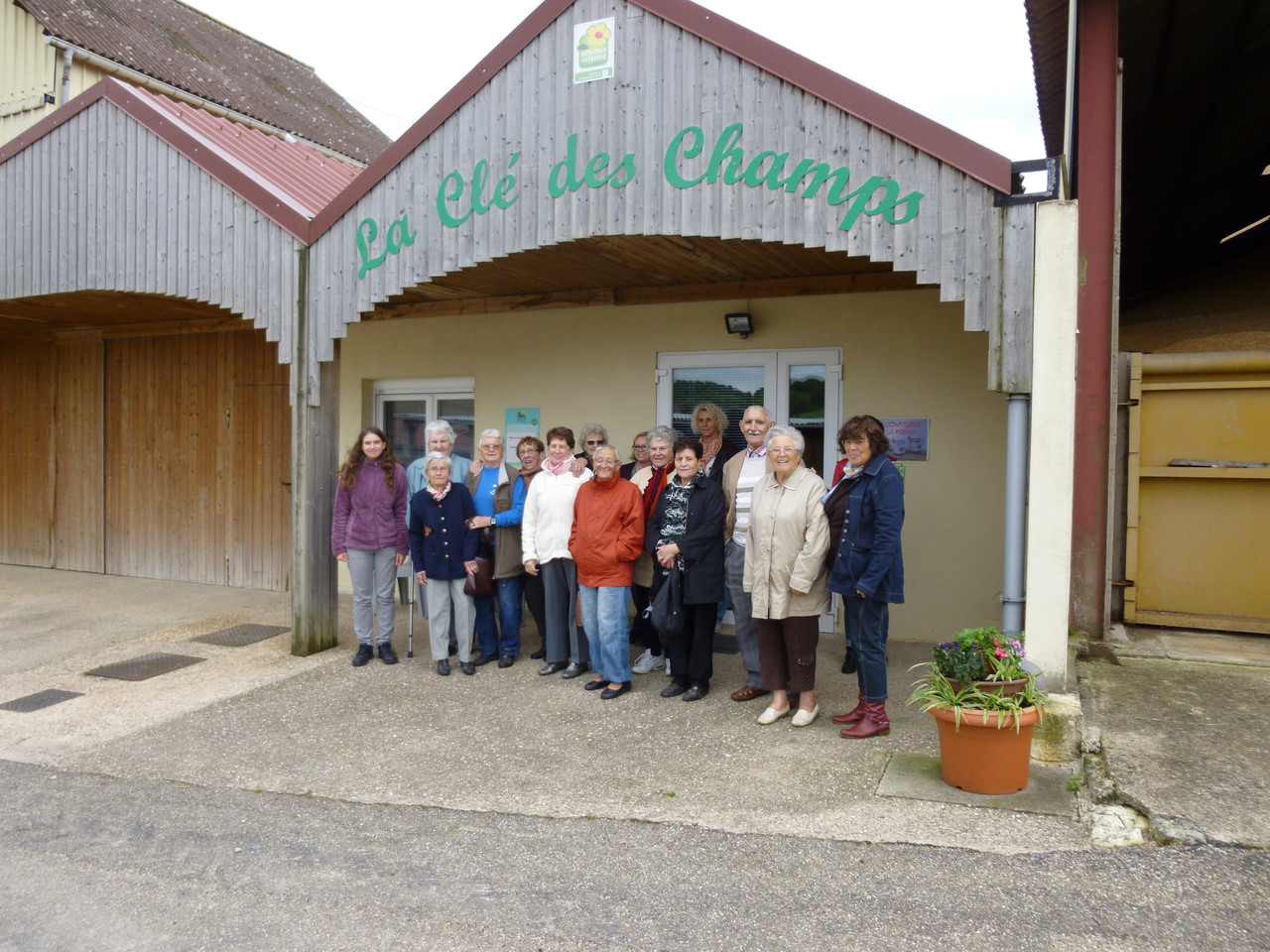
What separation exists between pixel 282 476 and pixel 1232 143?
10151 millimetres

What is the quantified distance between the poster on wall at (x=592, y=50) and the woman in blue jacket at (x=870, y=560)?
2.77m

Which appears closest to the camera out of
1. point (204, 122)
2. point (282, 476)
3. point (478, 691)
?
point (478, 691)

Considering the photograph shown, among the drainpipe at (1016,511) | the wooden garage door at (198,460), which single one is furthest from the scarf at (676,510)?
the wooden garage door at (198,460)

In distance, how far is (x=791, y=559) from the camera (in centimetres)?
520

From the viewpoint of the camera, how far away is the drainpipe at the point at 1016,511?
509 cm

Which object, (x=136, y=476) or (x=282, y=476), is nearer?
(x=282, y=476)

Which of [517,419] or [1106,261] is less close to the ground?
[1106,261]

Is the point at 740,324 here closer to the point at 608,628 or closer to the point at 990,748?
the point at 608,628

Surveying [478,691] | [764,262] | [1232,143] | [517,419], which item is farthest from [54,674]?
[1232,143]

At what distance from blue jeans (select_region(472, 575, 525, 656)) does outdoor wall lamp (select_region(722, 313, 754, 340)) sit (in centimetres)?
257

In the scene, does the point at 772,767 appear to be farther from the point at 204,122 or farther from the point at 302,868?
the point at 204,122

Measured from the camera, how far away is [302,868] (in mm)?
3773

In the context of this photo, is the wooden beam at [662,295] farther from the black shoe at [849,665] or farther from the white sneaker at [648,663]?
the white sneaker at [648,663]

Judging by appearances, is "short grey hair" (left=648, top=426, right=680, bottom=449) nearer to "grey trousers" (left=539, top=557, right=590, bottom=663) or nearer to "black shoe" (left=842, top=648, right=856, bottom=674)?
"grey trousers" (left=539, top=557, right=590, bottom=663)
